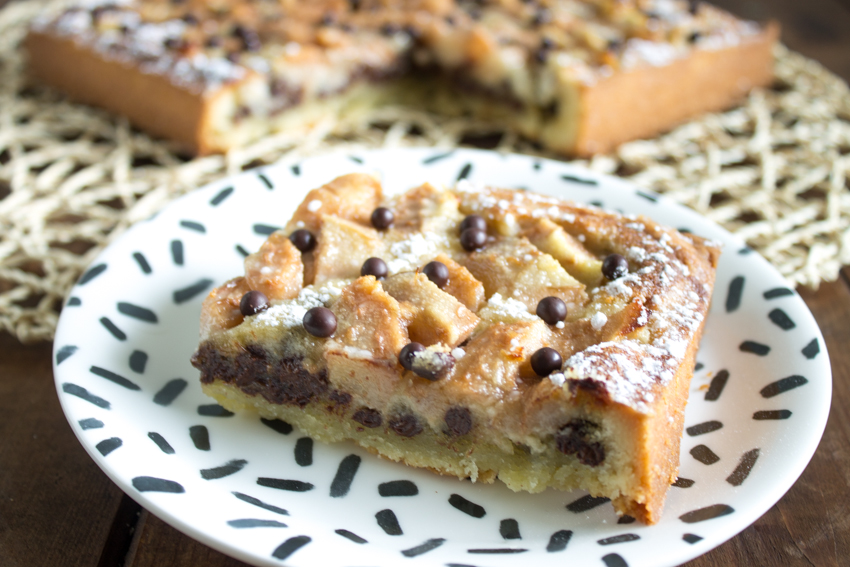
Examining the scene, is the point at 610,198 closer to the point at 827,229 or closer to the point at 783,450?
the point at 827,229

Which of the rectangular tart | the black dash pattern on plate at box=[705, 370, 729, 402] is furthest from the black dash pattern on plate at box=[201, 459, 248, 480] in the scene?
the rectangular tart

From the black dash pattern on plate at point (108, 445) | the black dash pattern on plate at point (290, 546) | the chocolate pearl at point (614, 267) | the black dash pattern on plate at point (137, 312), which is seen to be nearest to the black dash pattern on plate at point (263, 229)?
the black dash pattern on plate at point (137, 312)

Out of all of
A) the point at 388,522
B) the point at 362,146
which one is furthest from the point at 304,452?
the point at 362,146

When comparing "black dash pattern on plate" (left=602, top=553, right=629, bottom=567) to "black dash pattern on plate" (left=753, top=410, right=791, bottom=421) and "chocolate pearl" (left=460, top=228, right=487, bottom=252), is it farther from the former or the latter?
"chocolate pearl" (left=460, top=228, right=487, bottom=252)

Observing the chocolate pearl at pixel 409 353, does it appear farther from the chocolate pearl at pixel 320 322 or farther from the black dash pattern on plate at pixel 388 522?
A: the black dash pattern on plate at pixel 388 522

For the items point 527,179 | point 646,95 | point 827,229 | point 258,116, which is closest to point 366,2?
point 258,116
